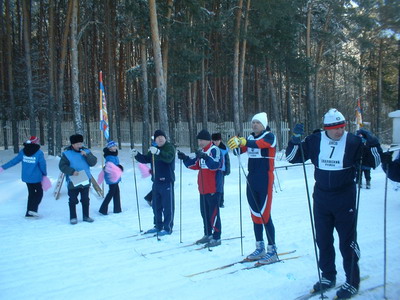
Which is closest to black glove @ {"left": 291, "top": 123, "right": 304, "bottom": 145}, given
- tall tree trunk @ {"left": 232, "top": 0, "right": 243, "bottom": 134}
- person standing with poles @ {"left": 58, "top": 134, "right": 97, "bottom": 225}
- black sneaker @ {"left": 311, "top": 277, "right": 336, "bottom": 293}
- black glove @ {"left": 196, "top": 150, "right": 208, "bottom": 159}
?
black sneaker @ {"left": 311, "top": 277, "right": 336, "bottom": 293}

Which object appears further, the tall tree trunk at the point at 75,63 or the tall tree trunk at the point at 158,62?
the tall tree trunk at the point at 75,63

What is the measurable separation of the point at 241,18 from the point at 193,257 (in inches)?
644

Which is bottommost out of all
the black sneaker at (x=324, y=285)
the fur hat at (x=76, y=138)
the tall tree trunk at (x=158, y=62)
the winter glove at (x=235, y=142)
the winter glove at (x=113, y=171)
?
the black sneaker at (x=324, y=285)

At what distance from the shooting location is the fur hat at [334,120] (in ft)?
12.2

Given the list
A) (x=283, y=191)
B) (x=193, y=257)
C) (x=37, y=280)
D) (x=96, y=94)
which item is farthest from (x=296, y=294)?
(x=96, y=94)

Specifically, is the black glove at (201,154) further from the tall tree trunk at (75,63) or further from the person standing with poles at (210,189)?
the tall tree trunk at (75,63)

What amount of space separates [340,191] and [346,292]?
108cm

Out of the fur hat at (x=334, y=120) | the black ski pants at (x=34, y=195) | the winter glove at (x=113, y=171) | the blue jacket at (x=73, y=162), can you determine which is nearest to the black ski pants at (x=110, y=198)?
the winter glove at (x=113, y=171)

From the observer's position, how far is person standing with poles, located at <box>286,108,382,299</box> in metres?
3.71

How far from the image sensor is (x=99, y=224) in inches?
298

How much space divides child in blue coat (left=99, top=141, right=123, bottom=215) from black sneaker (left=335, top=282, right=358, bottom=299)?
6006 millimetres

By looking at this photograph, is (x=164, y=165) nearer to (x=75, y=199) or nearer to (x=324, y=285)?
(x=75, y=199)

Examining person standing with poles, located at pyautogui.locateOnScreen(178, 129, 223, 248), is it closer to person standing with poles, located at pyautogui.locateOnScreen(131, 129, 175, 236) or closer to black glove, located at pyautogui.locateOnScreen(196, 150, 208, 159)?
black glove, located at pyautogui.locateOnScreen(196, 150, 208, 159)

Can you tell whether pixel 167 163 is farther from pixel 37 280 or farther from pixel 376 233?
pixel 376 233
